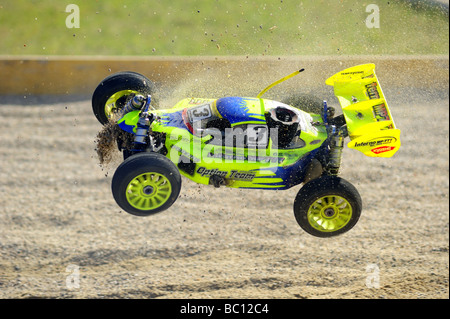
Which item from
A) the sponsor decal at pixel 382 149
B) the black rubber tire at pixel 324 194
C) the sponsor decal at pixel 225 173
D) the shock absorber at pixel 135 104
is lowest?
the black rubber tire at pixel 324 194

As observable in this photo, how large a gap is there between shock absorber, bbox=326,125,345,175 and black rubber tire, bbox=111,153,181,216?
216cm

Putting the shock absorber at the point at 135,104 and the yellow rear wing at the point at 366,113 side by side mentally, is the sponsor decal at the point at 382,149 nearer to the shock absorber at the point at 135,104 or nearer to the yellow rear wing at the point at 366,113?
the yellow rear wing at the point at 366,113

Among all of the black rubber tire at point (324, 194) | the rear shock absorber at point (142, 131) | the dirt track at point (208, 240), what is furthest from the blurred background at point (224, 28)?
the black rubber tire at point (324, 194)

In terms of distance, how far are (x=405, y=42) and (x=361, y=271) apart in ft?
28.8

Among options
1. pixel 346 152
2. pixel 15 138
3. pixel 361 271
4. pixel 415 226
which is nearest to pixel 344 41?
pixel 346 152

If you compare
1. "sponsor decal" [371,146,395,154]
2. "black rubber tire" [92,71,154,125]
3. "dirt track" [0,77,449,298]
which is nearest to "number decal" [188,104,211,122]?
"black rubber tire" [92,71,154,125]

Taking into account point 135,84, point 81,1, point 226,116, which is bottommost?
point 226,116

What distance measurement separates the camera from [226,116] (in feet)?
24.5

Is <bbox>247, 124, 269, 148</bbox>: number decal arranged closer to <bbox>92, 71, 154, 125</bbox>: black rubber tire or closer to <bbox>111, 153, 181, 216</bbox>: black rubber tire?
<bbox>111, 153, 181, 216</bbox>: black rubber tire

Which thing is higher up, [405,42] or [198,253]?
[405,42]

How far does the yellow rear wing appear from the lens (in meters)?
7.30

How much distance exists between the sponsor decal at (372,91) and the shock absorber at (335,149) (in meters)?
0.85

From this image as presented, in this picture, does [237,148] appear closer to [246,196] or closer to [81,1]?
[246,196]

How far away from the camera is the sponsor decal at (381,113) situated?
25.2 feet
